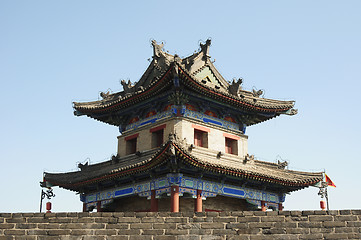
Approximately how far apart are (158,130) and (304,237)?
40.5 feet

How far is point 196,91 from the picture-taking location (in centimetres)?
2131

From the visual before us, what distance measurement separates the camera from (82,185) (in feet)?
74.6

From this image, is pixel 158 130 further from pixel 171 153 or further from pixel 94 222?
pixel 94 222

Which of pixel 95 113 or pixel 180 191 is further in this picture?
pixel 95 113

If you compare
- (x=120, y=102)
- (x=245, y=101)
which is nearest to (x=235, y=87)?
(x=245, y=101)

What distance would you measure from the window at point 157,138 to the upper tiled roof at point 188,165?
0.80m

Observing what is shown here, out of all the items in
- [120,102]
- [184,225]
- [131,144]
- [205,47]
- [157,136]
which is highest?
[205,47]

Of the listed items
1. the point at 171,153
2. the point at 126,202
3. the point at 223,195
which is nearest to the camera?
the point at 171,153

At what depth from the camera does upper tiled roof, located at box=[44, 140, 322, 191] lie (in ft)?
60.7

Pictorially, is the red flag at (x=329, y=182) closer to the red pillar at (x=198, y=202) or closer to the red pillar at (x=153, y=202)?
the red pillar at (x=198, y=202)

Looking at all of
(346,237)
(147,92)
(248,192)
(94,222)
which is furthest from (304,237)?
(147,92)

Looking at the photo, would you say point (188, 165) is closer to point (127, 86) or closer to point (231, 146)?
point (231, 146)

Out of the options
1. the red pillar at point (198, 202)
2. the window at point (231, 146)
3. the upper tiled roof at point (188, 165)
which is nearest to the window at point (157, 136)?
the upper tiled roof at point (188, 165)

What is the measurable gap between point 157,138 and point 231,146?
3.98m
